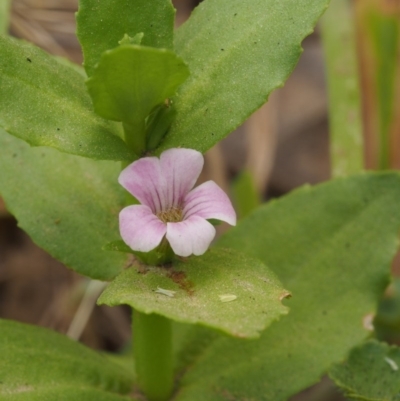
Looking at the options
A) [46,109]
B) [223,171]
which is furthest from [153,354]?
[223,171]

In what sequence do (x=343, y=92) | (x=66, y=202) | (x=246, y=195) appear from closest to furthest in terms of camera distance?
(x=66, y=202), (x=343, y=92), (x=246, y=195)

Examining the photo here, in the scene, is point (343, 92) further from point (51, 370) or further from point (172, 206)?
point (51, 370)

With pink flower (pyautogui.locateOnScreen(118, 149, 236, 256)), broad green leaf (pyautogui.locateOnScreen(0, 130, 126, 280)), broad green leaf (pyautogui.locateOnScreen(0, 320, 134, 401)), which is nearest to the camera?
pink flower (pyautogui.locateOnScreen(118, 149, 236, 256))

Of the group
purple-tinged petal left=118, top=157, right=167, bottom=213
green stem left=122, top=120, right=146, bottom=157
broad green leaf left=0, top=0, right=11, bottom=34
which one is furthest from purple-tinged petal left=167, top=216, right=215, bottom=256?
broad green leaf left=0, top=0, right=11, bottom=34

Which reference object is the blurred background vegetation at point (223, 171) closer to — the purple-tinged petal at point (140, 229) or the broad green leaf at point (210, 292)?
the broad green leaf at point (210, 292)

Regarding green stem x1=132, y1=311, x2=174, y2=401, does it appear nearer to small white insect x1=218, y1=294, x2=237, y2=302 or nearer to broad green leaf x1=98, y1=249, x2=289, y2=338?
broad green leaf x1=98, y1=249, x2=289, y2=338

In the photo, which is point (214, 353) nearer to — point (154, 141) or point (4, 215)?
point (154, 141)
